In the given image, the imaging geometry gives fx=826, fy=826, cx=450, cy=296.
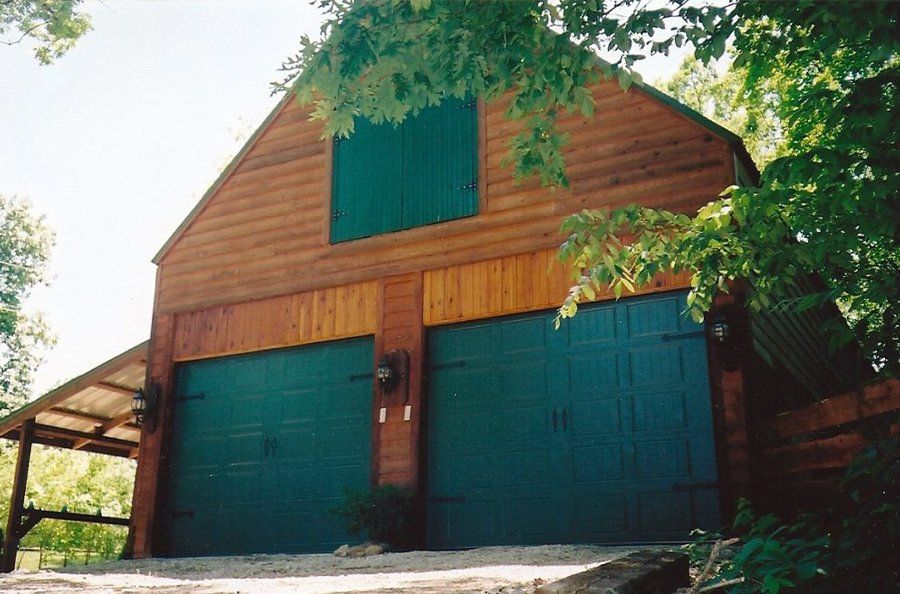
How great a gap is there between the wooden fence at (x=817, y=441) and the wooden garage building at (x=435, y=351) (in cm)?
29

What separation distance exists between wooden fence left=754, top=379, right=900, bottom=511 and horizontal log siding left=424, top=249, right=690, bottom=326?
2.09 meters

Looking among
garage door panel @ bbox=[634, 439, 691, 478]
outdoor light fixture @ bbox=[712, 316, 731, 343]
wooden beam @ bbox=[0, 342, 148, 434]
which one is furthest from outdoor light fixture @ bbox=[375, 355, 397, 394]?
wooden beam @ bbox=[0, 342, 148, 434]

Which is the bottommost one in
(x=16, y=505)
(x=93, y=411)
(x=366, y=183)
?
(x=16, y=505)

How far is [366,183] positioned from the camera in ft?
35.9

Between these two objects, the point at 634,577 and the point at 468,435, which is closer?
the point at 634,577

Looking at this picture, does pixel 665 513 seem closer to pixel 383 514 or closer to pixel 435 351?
pixel 383 514

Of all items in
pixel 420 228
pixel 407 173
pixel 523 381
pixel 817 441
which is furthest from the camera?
pixel 407 173

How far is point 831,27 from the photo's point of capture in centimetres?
358

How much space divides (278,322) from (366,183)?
217 centimetres

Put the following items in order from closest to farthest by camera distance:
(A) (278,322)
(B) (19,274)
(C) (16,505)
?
(C) (16,505), (A) (278,322), (B) (19,274)

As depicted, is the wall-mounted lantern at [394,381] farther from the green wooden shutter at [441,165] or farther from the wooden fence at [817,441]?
the wooden fence at [817,441]

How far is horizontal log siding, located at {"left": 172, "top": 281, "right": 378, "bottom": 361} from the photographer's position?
1038 centimetres

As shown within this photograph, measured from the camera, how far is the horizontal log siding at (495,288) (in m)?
9.22

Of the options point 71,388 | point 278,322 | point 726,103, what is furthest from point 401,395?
point 726,103
